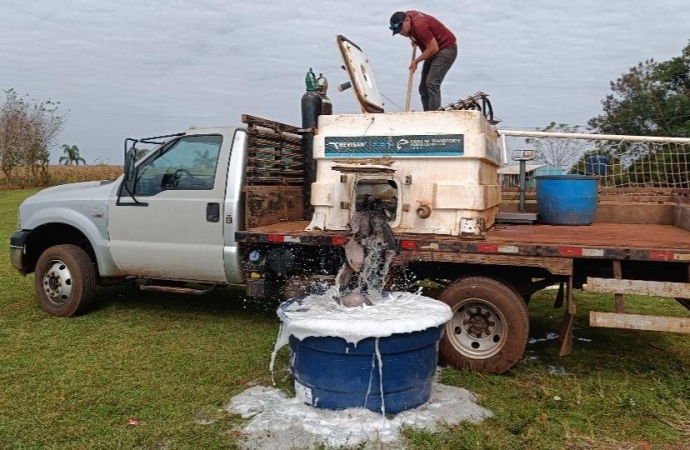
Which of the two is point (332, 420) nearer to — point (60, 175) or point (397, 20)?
point (397, 20)

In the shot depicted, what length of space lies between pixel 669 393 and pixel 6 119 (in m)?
33.6

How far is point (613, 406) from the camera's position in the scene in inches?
169

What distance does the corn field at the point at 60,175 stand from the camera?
32.6 metres

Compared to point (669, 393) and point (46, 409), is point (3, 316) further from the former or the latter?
point (669, 393)

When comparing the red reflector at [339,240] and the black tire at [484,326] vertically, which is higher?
the red reflector at [339,240]

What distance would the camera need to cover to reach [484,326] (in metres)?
4.89

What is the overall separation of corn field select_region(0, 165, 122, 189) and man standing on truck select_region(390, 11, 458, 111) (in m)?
26.9

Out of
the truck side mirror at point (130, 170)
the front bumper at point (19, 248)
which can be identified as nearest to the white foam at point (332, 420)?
the truck side mirror at point (130, 170)

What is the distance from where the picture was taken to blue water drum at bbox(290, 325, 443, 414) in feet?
12.9

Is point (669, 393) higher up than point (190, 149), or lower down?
lower down

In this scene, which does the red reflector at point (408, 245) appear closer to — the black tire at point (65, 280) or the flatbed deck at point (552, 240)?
the flatbed deck at point (552, 240)

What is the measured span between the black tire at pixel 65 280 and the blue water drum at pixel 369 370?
341cm

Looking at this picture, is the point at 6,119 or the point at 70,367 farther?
the point at 6,119

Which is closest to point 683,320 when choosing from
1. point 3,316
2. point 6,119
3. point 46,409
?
point 46,409
